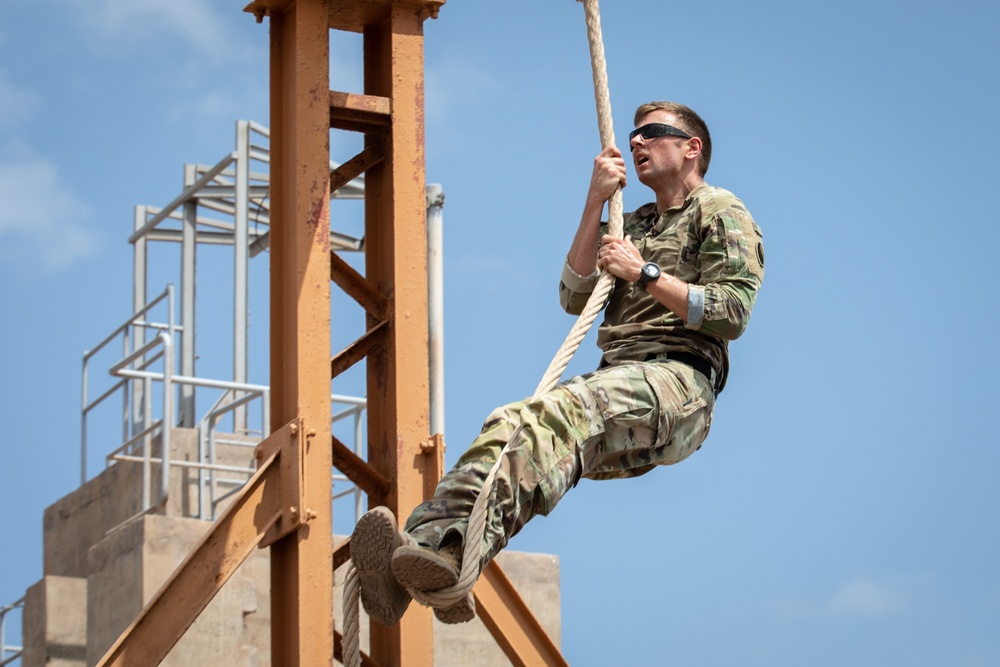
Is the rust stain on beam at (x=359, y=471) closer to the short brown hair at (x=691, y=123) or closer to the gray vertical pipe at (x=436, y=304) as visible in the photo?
the short brown hair at (x=691, y=123)

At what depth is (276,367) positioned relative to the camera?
8914 millimetres

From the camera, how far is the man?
705 centimetres

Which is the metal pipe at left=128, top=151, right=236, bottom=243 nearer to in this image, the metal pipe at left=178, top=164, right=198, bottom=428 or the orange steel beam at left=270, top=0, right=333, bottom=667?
the metal pipe at left=178, top=164, right=198, bottom=428

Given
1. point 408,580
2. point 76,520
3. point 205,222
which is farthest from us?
point 205,222

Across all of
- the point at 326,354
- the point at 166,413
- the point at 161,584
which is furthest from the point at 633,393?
the point at 166,413

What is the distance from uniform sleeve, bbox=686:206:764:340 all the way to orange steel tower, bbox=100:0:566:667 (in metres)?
1.67

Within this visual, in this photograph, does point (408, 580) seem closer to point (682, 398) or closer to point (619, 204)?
point (682, 398)

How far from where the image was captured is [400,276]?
9.10 m

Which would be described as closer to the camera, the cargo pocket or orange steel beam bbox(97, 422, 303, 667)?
the cargo pocket

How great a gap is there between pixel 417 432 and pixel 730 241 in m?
1.89

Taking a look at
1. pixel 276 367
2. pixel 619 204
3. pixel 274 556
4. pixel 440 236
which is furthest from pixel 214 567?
pixel 440 236

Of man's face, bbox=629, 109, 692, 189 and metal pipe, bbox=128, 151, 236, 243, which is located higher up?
metal pipe, bbox=128, 151, 236, 243

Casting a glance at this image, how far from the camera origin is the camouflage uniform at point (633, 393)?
718 cm

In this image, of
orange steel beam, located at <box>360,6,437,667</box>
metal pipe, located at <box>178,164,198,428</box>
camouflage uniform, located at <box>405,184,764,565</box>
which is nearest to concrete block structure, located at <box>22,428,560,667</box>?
metal pipe, located at <box>178,164,198,428</box>
